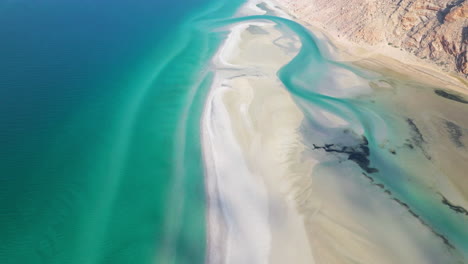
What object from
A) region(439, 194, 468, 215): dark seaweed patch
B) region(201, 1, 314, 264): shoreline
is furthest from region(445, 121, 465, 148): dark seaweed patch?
region(201, 1, 314, 264): shoreline

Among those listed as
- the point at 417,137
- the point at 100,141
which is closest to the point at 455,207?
the point at 417,137

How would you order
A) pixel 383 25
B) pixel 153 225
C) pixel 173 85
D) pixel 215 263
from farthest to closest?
pixel 383 25 < pixel 173 85 < pixel 153 225 < pixel 215 263

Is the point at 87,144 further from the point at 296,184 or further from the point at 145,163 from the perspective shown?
the point at 296,184

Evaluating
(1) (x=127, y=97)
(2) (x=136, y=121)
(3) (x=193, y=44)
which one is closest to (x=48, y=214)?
(2) (x=136, y=121)

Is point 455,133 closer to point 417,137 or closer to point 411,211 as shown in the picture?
point 417,137

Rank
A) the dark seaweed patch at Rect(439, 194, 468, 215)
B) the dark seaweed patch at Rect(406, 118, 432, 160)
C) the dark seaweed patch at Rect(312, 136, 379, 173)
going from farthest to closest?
the dark seaweed patch at Rect(406, 118, 432, 160) < the dark seaweed patch at Rect(312, 136, 379, 173) < the dark seaweed patch at Rect(439, 194, 468, 215)

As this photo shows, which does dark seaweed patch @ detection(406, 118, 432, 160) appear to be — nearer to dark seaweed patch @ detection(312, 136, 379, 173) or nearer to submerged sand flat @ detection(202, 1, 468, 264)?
submerged sand flat @ detection(202, 1, 468, 264)
